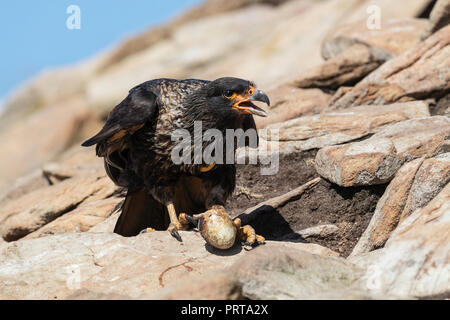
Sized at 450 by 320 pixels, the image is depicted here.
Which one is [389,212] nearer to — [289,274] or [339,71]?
[289,274]

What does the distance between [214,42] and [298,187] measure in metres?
13.3

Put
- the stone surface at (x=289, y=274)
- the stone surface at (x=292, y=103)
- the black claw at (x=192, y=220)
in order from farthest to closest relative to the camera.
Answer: the stone surface at (x=292, y=103) → the black claw at (x=192, y=220) → the stone surface at (x=289, y=274)

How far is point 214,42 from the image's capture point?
1991 cm

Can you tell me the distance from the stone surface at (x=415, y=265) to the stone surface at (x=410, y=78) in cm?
361

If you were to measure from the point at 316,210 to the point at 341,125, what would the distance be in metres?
1.22

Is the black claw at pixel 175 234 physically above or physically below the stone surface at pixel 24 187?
above

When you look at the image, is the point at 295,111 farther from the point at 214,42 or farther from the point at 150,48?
the point at 150,48

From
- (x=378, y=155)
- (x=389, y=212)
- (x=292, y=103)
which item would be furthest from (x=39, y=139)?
(x=389, y=212)

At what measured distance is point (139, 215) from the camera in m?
6.61

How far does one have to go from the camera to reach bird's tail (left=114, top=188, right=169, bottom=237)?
6.52m

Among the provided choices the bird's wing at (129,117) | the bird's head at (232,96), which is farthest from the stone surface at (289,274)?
the bird's wing at (129,117)

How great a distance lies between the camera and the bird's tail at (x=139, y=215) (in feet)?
21.4

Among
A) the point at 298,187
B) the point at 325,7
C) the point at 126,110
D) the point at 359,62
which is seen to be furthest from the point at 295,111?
the point at 325,7

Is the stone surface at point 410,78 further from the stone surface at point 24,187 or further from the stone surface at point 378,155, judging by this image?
the stone surface at point 24,187
